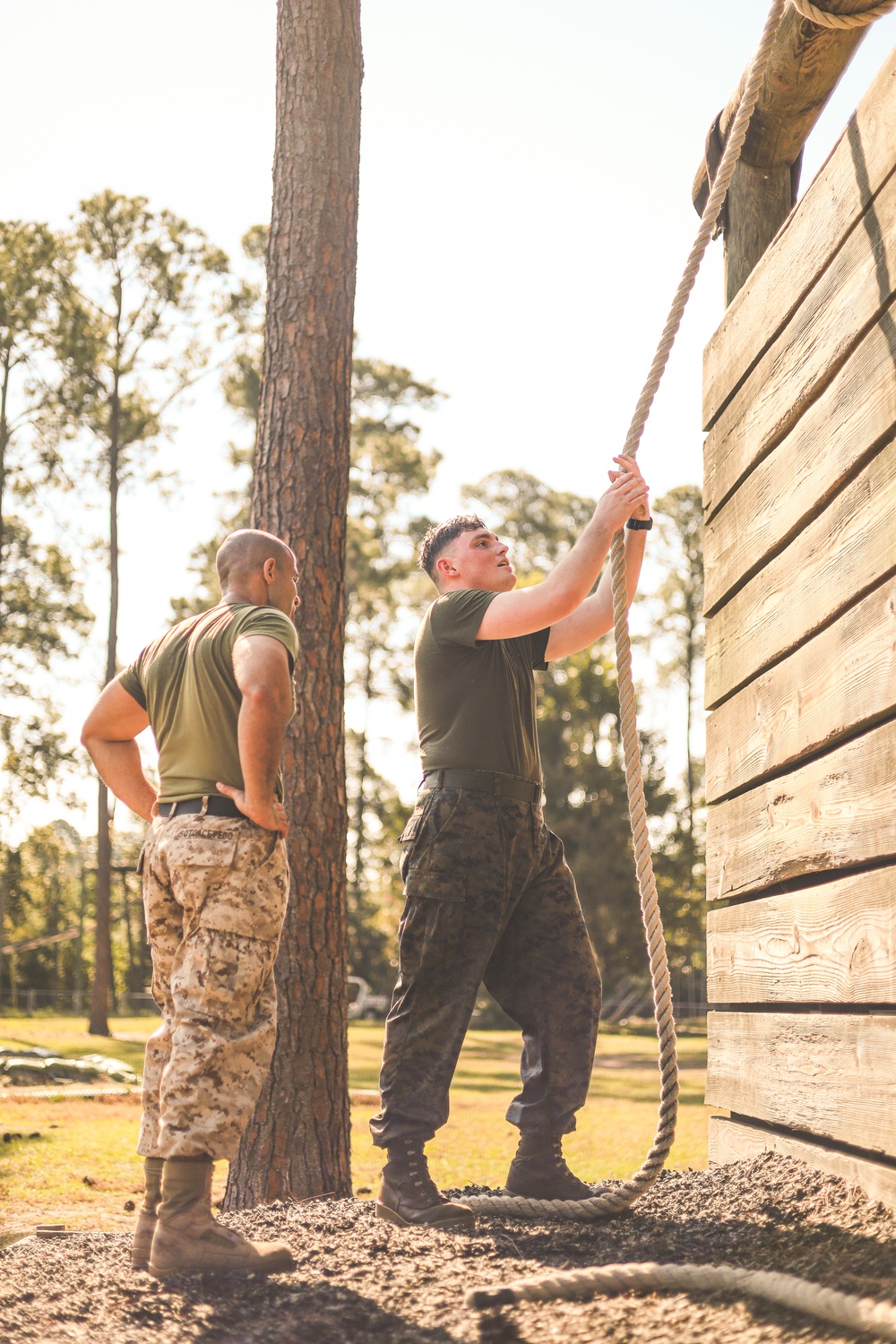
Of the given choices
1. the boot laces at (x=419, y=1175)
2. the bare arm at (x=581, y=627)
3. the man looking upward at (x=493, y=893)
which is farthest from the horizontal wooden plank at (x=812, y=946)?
the boot laces at (x=419, y=1175)

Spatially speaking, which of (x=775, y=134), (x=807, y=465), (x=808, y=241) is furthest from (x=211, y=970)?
(x=775, y=134)

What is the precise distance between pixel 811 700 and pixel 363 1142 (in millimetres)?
6520

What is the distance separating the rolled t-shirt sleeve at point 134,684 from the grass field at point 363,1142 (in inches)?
113

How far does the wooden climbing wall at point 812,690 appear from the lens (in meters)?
2.68

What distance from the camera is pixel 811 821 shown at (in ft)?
10.1

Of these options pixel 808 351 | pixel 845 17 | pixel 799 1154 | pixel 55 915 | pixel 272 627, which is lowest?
pixel 55 915

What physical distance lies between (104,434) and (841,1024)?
22.5m

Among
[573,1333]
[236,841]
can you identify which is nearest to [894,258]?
[236,841]

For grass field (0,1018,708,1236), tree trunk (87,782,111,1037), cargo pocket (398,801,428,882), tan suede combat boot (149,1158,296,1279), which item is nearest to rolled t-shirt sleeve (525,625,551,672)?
cargo pocket (398,801,428,882)

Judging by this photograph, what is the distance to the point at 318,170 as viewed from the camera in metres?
5.72

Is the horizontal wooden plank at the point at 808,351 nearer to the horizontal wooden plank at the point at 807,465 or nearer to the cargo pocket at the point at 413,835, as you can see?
the horizontal wooden plank at the point at 807,465

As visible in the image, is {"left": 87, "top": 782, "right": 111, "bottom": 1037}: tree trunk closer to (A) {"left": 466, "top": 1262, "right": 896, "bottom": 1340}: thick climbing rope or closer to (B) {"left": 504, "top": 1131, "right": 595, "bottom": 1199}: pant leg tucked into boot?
(B) {"left": 504, "top": 1131, "right": 595, "bottom": 1199}: pant leg tucked into boot

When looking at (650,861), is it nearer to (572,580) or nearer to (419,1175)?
(572,580)

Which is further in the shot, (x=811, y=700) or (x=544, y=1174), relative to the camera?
(x=544, y=1174)
